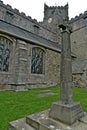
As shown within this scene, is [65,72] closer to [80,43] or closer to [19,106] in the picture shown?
[19,106]

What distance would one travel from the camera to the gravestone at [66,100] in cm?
309

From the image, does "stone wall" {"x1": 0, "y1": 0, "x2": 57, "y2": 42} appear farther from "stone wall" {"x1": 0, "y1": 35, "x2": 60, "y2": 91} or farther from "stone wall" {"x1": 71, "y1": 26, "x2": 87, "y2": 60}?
"stone wall" {"x1": 0, "y1": 35, "x2": 60, "y2": 91}

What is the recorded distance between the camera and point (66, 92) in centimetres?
338

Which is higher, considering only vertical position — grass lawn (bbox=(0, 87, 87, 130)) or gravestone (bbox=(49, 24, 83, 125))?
gravestone (bbox=(49, 24, 83, 125))

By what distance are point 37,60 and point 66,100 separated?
38.2ft

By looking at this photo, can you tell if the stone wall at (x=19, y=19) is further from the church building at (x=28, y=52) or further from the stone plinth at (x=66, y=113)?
the stone plinth at (x=66, y=113)

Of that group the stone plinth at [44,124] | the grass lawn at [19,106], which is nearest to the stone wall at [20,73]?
the grass lawn at [19,106]

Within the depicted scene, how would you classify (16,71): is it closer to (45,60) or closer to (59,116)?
(45,60)

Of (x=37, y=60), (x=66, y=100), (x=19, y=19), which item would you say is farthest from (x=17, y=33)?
(x=66, y=100)

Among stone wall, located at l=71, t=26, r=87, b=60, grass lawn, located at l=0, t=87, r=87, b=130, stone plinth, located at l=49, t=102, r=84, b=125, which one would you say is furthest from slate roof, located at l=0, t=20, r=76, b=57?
stone plinth, located at l=49, t=102, r=84, b=125

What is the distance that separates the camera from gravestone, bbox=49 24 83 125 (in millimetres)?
3093

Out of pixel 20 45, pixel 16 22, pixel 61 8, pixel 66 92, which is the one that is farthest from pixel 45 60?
pixel 61 8

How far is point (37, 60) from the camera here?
14.8 m

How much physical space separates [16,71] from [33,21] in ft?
39.5
